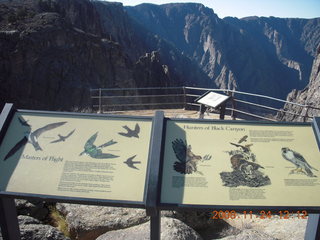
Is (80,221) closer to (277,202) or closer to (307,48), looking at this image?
(277,202)

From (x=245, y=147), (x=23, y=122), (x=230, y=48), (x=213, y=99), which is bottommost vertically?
(x=245, y=147)

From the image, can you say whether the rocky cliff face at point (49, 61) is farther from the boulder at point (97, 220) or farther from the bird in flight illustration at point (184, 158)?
the bird in flight illustration at point (184, 158)

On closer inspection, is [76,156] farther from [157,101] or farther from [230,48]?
[230,48]

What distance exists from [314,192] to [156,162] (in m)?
1.21

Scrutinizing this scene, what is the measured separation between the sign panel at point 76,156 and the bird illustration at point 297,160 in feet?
3.74

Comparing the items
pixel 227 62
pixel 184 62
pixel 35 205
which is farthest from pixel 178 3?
pixel 35 205

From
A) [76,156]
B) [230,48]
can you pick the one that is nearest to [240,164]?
[76,156]

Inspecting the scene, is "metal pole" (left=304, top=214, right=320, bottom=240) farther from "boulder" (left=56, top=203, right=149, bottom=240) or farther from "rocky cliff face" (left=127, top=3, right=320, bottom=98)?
"rocky cliff face" (left=127, top=3, right=320, bottom=98)

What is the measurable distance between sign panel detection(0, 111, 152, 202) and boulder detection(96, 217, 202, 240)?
1.08 m

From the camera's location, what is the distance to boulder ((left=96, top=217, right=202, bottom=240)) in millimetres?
3369

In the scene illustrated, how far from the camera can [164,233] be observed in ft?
11.1

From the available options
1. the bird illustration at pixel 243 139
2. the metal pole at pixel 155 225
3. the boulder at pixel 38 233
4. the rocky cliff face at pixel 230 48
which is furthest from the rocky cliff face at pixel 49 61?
the rocky cliff face at pixel 230 48

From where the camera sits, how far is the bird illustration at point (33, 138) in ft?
9.14

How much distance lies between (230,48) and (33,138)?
12756 cm
